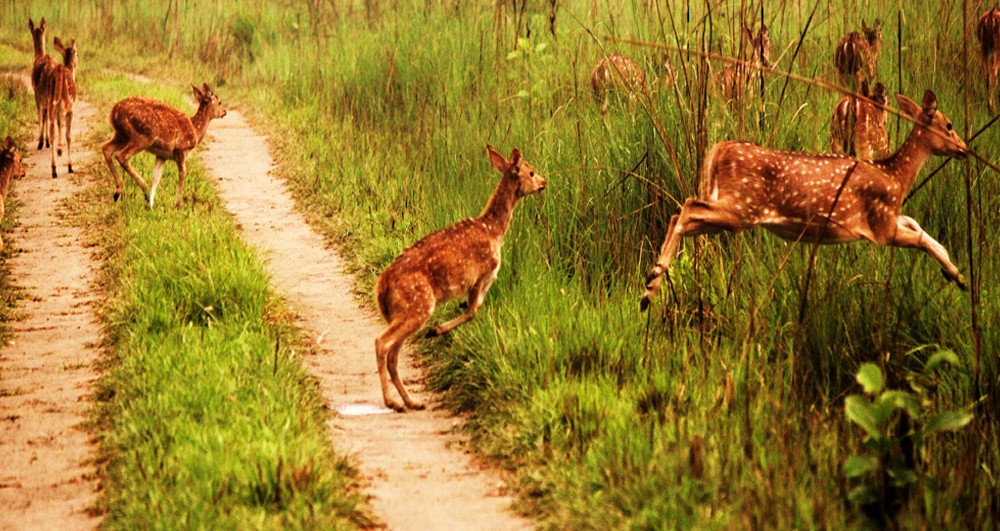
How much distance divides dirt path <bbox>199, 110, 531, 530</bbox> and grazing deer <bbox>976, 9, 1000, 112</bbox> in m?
5.75

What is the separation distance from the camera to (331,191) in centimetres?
1295

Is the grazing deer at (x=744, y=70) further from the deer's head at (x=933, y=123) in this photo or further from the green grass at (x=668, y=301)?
the deer's head at (x=933, y=123)

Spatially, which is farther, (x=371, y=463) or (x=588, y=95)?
(x=588, y=95)

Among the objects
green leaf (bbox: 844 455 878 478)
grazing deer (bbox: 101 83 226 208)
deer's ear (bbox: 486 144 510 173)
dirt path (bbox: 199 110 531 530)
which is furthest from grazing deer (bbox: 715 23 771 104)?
grazing deer (bbox: 101 83 226 208)

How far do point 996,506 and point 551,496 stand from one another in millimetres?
1915

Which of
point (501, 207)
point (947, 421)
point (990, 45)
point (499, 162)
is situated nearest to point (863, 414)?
point (947, 421)

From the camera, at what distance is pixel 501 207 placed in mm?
8789

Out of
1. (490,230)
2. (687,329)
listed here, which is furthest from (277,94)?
(687,329)

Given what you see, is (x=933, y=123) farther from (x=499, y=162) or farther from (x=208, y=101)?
(x=208, y=101)

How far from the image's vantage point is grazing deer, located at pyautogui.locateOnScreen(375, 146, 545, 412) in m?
7.71

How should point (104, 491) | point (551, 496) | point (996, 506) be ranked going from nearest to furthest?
point (996, 506)
point (551, 496)
point (104, 491)

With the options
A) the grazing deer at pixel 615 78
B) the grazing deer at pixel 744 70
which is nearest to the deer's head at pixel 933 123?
the grazing deer at pixel 744 70

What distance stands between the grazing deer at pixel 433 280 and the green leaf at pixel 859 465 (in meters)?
2.98

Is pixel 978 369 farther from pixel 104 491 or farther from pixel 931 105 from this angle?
pixel 104 491
